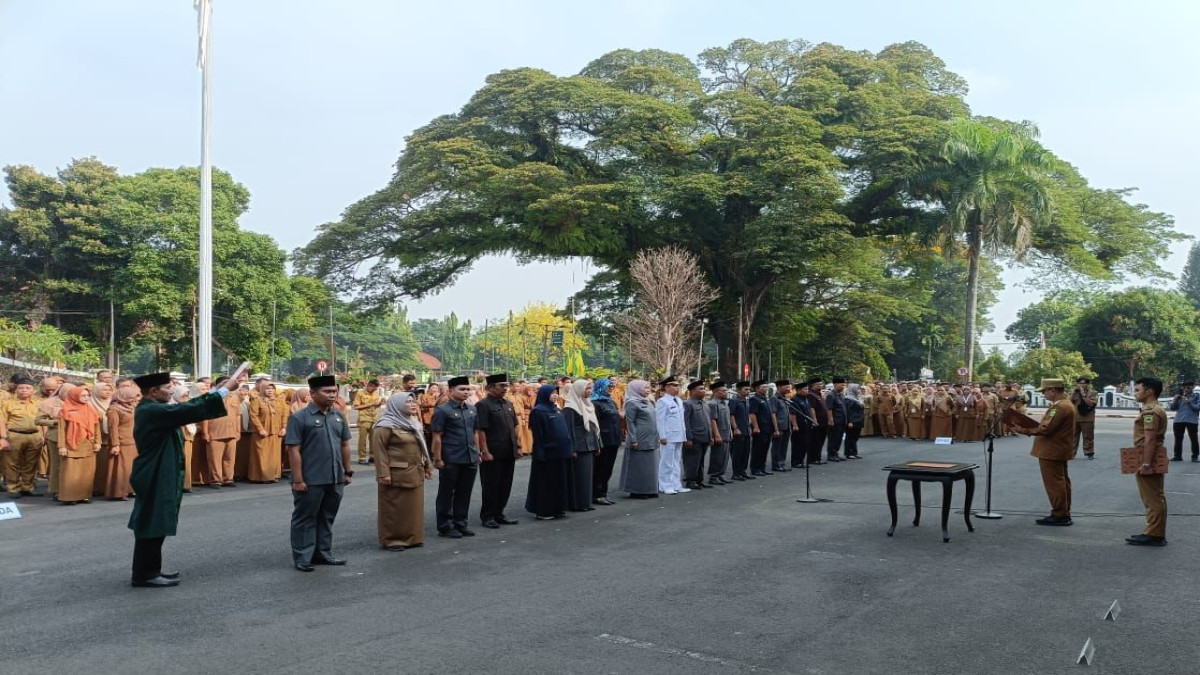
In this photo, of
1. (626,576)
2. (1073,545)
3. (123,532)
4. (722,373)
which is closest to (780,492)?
(1073,545)

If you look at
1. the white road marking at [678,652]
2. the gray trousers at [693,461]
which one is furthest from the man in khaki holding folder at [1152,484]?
the gray trousers at [693,461]

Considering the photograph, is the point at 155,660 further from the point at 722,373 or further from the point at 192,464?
the point at 722,373

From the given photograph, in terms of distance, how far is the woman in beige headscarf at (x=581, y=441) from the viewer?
472 inches

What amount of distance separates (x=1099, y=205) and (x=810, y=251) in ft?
58.5

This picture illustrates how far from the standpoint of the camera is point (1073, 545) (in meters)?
9.42

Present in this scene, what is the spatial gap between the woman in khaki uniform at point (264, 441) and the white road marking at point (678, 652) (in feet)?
34.8

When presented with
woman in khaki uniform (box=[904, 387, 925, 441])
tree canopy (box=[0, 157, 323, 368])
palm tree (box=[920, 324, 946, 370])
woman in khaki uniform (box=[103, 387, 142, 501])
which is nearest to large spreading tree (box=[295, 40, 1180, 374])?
tree canopy (box=[0, 157, 323, 368])

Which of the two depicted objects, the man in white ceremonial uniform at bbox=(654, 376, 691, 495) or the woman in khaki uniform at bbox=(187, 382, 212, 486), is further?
the woman in khaki uniform at bbox=(187, 382, 212, 486)

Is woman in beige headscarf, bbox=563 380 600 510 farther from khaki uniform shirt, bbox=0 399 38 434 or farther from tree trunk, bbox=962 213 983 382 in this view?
tree trunk, bbox=962 213 983 382

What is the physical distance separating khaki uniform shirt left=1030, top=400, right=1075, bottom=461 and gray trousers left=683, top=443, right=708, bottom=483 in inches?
202

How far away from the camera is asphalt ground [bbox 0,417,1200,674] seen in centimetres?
563

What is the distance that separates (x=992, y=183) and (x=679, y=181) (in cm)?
1309

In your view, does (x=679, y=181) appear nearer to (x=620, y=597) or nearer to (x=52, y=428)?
(x=52, y=428)

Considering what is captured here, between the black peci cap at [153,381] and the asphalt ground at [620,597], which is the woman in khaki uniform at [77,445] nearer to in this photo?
the asphalt ground at [620,597]
